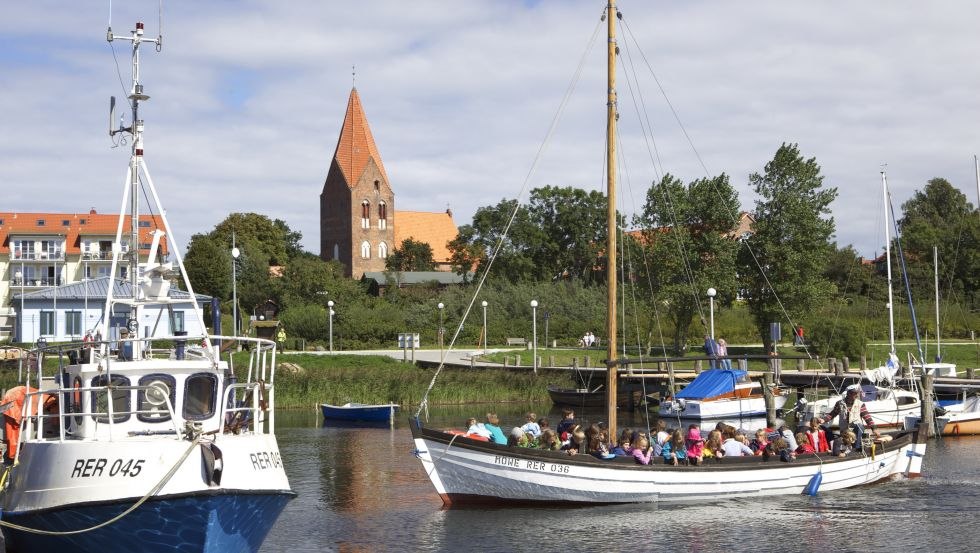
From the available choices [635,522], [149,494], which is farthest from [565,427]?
[149,494]

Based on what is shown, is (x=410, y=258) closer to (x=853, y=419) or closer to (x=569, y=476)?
Answer: (x=853, y=419)

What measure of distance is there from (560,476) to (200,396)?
985 cm

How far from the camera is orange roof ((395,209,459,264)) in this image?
162500 mm

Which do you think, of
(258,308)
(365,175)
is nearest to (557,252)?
(258,308)

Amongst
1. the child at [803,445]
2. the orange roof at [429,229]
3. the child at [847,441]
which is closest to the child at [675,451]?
the child at [803,445]

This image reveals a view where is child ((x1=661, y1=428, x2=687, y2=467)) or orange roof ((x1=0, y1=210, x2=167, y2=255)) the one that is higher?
orange roof ((x1=0, y1=210, x2=167, y2=255))

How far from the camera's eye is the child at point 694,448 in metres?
25.9

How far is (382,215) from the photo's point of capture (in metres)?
148

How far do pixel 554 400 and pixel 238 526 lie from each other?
39.9m

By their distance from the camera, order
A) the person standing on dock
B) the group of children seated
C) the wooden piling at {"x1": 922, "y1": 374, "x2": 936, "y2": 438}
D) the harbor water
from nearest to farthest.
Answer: the harbor water < the group of children seated < the person standing on dock < the wooden piling at {"x1": 922, "y1": 374, "x2": 936, "y2": 438}

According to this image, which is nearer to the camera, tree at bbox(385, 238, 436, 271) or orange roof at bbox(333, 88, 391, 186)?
tree at bbox(385, 238, 436, 271)

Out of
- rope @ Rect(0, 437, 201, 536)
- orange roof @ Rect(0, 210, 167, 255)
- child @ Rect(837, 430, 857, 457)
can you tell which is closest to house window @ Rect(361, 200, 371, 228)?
orange roof @ Rect(0, 210, 167, 255)

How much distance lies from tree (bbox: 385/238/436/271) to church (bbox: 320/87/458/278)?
248 inches

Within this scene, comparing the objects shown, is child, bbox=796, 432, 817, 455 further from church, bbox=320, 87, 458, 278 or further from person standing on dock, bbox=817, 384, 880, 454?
church, bbox=320, 87, 458, 278
